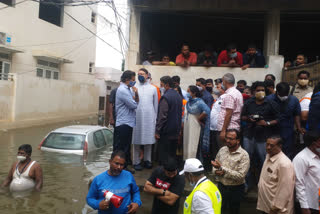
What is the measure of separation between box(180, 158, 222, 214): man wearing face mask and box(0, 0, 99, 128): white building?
47.7 ft

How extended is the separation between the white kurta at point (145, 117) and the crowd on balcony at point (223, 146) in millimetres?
20

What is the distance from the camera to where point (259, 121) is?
15.4 feet

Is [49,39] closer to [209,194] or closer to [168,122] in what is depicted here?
[168,122]

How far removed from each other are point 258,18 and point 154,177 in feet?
31.1

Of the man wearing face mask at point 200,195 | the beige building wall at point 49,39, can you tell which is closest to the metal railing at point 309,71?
the man wearing face mask at point 200,195

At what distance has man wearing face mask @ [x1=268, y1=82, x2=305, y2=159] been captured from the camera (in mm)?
4688

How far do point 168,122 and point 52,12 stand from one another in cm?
2123

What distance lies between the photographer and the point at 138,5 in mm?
9383

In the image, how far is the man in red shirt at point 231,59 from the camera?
8869mm

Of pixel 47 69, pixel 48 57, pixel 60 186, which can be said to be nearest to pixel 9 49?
pixel 48 57

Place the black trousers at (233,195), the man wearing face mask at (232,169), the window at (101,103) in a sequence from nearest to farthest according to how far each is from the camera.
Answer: the man wearing face mask at (232,169) → the black trousers at (233,195) → the window at (101,103)

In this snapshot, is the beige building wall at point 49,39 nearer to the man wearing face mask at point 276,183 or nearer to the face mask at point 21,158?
the face mask at point 21,158

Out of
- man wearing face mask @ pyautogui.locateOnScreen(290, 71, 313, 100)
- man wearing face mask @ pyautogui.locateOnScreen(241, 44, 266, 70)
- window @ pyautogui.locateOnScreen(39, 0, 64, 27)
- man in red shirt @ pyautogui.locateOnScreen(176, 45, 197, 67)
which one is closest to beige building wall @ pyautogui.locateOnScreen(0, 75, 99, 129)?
window @ pyautogui.locateOnScreen(39, 0, 64, 27)

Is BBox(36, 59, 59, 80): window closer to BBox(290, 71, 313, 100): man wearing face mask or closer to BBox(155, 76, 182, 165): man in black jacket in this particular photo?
BBox(155, 76, 182, 165): man in black jacket
